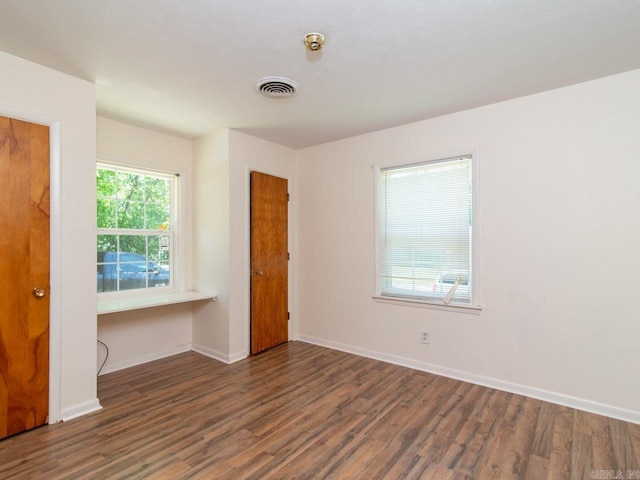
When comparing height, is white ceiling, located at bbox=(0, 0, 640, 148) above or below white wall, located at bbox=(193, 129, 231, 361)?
A: above

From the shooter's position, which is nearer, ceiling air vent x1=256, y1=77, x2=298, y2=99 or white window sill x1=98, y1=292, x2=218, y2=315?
ceiling air vent x1=256, y1=77, x2=298, y2=99

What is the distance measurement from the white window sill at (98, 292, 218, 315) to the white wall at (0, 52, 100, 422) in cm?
36

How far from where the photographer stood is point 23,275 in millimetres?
2248

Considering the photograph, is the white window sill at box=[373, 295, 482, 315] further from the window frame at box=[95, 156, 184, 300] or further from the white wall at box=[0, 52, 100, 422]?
the white wall at box=[0, 52, 100, 422]

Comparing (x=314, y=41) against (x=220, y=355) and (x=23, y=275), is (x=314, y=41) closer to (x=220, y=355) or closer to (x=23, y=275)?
(x=23, y=275)

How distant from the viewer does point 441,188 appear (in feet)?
10.7

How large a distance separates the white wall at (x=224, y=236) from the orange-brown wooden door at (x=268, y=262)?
0.10 metres

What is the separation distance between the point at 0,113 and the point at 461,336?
389cm

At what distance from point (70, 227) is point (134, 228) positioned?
114 centimetres

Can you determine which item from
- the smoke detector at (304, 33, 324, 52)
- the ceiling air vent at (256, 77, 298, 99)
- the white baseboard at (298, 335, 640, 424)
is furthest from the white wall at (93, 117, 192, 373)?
the smoke detector at (304, 33, 324, 52)

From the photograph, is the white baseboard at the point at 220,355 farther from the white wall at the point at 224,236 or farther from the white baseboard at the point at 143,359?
the white baseboard at the point at 143,359

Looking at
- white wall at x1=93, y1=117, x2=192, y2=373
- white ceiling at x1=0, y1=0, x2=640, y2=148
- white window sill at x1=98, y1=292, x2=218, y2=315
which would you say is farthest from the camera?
white wall at x1=93, y1=117, x2=192, y2=373

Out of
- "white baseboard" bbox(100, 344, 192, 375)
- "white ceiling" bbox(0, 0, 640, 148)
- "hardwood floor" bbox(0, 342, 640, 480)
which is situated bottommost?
"hardwood floor" bbox(0, 342, 640, 480)

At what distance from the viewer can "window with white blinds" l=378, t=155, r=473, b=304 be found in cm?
315
